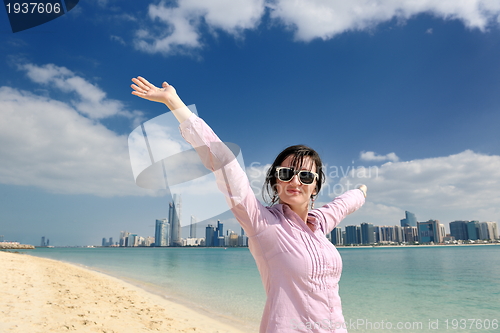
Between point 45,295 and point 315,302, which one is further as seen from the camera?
point 45,295

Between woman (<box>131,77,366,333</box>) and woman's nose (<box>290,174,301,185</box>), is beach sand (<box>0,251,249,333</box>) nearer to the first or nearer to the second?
woman (<box>131,77,366,333</box>)

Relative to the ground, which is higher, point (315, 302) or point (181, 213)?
point (181, 213)

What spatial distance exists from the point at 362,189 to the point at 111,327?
237 inches

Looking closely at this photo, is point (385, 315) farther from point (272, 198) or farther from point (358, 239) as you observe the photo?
point (358, 239)

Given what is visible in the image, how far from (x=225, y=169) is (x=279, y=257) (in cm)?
46


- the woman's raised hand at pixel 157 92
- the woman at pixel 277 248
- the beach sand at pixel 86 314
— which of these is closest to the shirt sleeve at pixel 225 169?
the woman at pixel 277 248

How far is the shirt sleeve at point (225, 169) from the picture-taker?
1.20 meters

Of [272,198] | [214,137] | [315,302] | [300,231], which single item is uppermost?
[214,137]

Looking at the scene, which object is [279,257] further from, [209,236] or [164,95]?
[209,236]

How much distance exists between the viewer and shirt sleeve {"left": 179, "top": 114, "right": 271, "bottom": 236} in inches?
47.2

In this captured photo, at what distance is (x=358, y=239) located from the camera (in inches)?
4016

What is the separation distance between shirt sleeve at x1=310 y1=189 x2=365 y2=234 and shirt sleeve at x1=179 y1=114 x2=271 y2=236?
26.4 inches

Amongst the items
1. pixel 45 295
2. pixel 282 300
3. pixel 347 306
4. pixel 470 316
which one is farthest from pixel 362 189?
pixel 470 316

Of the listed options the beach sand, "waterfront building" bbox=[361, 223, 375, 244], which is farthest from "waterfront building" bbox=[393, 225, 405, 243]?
the beach sand
